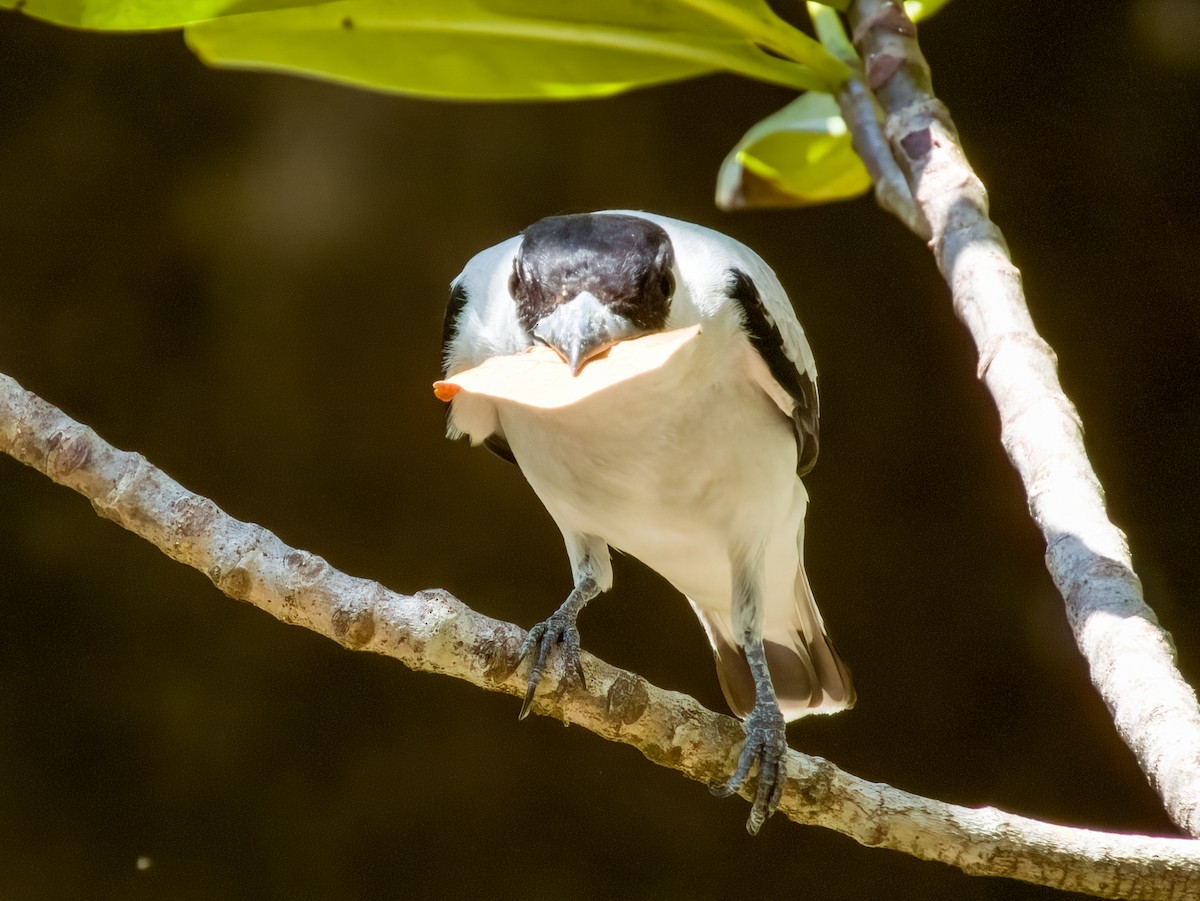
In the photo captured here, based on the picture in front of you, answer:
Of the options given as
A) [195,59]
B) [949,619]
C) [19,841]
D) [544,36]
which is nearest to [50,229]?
[195,59]

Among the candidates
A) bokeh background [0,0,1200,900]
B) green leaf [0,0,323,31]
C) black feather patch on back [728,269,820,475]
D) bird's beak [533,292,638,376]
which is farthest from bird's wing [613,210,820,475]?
bokeh background [0,0,1200,900]

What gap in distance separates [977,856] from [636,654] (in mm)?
1945

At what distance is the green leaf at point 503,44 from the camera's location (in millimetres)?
1604

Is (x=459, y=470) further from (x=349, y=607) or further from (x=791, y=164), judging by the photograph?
(x=349, y=607)

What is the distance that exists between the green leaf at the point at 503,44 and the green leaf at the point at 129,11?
0.10 metres

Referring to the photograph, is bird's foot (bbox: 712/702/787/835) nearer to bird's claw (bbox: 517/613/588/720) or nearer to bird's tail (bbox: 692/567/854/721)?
bird's claw (bbox: 517/613/588/720)

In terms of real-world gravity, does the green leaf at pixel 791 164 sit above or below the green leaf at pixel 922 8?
below

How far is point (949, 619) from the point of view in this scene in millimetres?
3012

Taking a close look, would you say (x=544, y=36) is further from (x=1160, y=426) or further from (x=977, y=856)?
(x=1160, y=426)

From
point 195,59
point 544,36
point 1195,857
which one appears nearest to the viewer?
point 1195,857

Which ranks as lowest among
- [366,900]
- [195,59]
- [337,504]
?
[366,900]

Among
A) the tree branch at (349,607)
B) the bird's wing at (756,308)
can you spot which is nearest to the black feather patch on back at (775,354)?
the bird's wing at (756,308)

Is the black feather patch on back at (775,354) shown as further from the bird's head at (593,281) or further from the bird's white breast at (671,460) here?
the bird's head at (593,281)

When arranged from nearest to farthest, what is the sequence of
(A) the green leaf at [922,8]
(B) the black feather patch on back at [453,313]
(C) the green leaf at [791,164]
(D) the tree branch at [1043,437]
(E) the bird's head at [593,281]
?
(D) the tree branch at [1043,437], (E) the bird's head at [593,281], (B) the black feather patch on back at [453,313], (A) the green leaf at [922,8], (C) the green leaf at [791,164]
